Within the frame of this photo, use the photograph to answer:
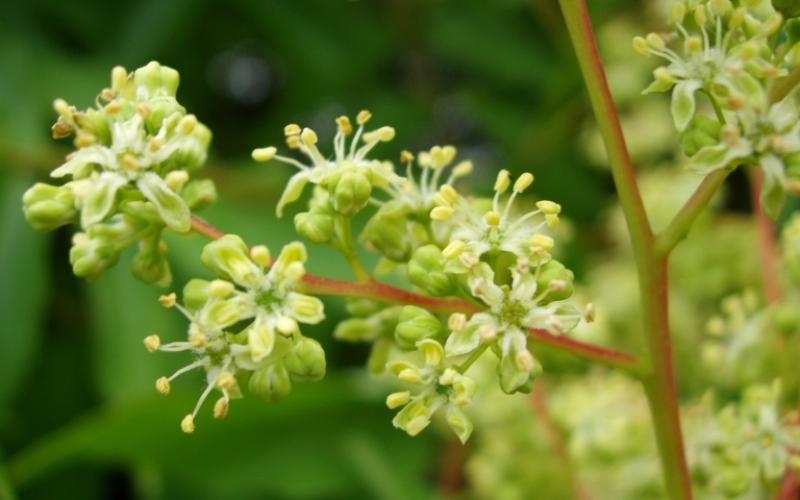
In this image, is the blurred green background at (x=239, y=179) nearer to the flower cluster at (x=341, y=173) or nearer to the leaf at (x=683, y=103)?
the flower cluster at (x=341, y=173)

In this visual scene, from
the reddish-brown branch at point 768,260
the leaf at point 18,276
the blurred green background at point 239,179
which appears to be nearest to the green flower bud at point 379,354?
the reddish-brown branch at point 768,260

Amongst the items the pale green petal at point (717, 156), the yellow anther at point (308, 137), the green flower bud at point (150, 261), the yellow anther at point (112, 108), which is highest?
the yellow anther at point (308, 137)

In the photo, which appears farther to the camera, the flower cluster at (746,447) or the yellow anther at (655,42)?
the flower cluster at (746,447)

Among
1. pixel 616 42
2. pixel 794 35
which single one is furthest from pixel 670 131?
pixel 794 35

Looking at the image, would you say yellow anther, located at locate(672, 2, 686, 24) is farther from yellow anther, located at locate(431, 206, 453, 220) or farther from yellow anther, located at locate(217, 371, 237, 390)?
yellow anther, located at locate(217, 371, 237, 390)

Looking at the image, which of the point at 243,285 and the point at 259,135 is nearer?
the point at 243,285

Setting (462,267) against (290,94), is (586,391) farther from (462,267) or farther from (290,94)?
(290,94)

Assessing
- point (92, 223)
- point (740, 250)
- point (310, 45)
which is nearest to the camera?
point (92, 223)
